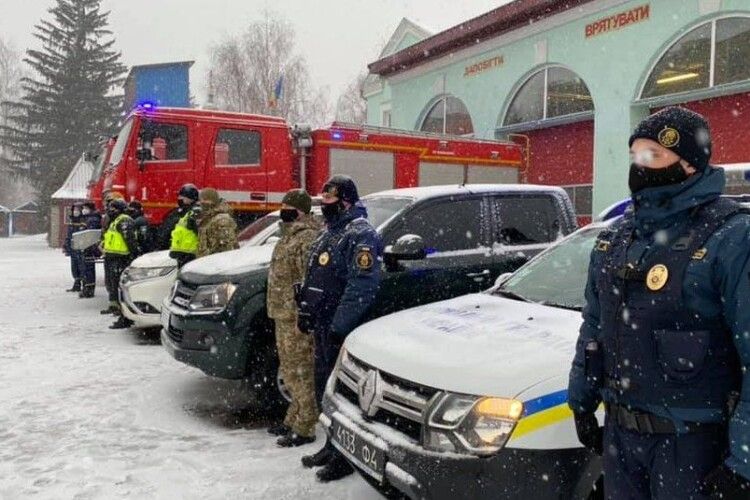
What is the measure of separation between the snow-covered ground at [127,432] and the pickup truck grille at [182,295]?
0.81 metres

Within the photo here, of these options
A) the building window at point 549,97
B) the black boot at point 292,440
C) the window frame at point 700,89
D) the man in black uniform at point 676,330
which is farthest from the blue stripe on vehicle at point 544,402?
the building window at point 549,97

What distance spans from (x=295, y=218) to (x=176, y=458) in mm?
1714

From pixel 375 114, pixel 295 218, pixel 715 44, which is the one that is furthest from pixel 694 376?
pixel 375 114

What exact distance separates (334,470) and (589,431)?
2.02 meters

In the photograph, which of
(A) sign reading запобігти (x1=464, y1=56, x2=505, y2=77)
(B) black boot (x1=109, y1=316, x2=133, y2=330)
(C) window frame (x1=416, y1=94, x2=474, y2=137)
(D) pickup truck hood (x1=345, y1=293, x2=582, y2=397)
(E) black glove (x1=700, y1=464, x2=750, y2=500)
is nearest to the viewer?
(E) black glove (x1=700, y1=464, x2=750, y2=500)

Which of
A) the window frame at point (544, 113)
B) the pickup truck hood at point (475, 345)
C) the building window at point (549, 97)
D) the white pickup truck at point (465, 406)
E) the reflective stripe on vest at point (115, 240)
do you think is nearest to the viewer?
the white pickup truck at point (465, 406)

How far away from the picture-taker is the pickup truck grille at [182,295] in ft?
17.8

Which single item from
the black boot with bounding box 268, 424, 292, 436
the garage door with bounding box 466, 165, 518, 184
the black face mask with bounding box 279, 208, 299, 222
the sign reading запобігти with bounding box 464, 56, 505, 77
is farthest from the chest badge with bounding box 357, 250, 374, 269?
the sign reading запобігти with bounding box 464, 56, 505, 77

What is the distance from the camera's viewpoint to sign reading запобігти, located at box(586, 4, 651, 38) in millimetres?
11938

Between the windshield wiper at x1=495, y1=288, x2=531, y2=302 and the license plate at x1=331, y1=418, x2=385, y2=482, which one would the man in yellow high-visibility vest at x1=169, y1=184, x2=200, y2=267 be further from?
the license plate at x1=331, y1=418, x2=385, y2=482

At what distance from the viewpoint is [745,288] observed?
1.90 m

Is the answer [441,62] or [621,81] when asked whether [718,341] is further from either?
[441,62]

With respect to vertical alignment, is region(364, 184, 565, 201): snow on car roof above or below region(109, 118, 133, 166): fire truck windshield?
below

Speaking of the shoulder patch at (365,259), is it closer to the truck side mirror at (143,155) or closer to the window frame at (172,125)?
the window frame at (172,125)
